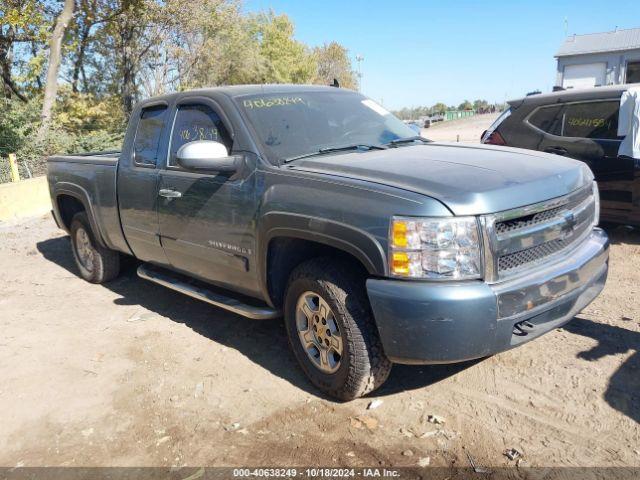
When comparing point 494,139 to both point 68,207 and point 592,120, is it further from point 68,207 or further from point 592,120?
point 68,207

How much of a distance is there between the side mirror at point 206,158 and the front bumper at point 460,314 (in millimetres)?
1361

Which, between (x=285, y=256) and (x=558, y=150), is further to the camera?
(x=558, y=150)

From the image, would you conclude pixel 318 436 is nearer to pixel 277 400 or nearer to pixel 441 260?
pixel 277 400

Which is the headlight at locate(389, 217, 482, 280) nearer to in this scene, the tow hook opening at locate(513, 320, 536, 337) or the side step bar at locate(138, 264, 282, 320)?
the tow hook opening at locate(513, 320, 536, 337)

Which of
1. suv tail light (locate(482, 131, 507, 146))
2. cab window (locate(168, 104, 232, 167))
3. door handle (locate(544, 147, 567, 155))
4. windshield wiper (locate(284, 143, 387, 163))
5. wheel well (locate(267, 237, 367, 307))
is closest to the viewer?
wheel well (locate(267, 237, 367, 307))

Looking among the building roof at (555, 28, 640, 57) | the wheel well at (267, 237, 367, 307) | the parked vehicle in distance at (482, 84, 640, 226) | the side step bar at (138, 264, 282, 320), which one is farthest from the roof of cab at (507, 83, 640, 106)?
the building roof at (555, 28, 640, 57)

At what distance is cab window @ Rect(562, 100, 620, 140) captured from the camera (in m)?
6.09

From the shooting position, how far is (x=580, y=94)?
20.8 ft

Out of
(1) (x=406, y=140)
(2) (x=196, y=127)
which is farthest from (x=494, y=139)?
(2) (x=196, y=127)

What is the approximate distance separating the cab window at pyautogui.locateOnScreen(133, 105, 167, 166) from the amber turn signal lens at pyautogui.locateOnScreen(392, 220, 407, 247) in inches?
102

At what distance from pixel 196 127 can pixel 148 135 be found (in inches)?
29.7

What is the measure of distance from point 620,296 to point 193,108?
12.8 ft

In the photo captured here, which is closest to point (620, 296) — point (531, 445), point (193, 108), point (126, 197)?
point (531, 445)

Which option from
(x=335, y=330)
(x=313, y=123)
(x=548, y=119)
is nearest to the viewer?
(x=335, y=330)
